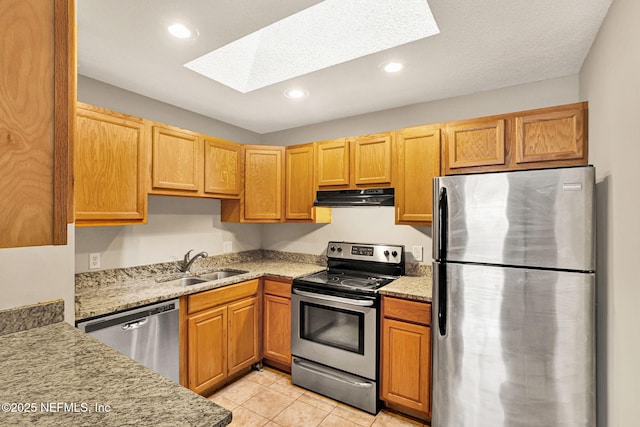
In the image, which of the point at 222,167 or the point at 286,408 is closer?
the point at 286,408

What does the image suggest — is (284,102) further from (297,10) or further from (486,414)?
(486,414)

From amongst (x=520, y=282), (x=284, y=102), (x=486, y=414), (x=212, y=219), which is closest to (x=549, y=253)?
(x=520, y=282)

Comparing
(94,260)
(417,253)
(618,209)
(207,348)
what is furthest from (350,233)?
(94,260)

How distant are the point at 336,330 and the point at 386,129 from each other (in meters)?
1.91

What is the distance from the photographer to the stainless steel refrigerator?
154cm

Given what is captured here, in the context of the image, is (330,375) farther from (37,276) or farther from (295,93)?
(295,93)

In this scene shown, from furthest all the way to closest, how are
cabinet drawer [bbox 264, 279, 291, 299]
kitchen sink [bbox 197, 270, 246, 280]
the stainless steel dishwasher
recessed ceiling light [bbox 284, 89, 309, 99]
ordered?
kitchen sink [bbox 197, 270, 246, 280]
cabinet drawer [bbox 264, 279, 291, 299]
recessed ceiling light [bbox 284, 89, 309, 99]
the stainless steel dishwasher

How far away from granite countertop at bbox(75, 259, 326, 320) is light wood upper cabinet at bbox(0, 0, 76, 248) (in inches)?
55.4

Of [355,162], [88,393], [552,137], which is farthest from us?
[355,162]

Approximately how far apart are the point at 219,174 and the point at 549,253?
2.59 metres

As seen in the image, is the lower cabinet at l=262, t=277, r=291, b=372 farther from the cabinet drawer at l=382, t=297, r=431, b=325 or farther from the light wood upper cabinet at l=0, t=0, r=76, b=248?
the light wood upper cabinet at l=0, t=0, r=76, b=248

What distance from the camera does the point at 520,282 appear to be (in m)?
1.65

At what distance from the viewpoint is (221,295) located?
2518 millimetres

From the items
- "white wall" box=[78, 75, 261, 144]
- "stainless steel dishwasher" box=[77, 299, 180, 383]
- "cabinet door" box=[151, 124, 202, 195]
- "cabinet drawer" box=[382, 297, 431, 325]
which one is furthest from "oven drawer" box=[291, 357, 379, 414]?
"white wall" box=[78, 75, 261, 144]
